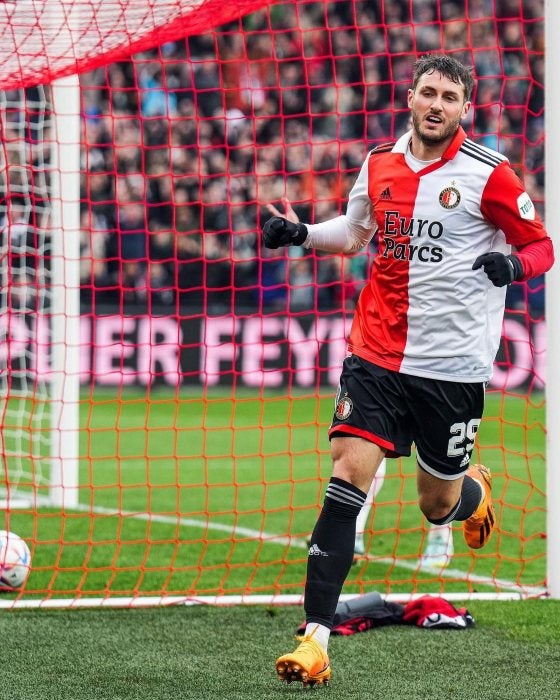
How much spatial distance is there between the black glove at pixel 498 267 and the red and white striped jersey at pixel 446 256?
1.00 feet

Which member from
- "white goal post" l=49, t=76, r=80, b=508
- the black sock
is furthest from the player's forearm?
"white goal post" l=49, t=76, r=80, b=508

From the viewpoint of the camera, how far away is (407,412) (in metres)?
4.45

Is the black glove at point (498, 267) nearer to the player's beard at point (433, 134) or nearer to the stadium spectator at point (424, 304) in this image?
the stadium spectator at point (424, 304)

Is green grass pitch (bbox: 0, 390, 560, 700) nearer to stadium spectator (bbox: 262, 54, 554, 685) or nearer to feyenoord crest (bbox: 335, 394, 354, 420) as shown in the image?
stadium spectator (bbox: 262, 54, 554, 685)

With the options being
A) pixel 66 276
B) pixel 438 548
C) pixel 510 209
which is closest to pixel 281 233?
pixel 510 209

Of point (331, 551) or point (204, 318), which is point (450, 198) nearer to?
point (331, 551)

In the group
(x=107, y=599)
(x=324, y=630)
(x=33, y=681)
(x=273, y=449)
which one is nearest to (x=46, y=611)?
(x=107, y=599)

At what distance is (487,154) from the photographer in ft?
14.4

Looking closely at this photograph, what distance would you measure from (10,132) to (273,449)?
372cm

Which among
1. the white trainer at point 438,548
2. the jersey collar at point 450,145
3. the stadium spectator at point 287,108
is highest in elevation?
the stadium spectator at point 287,108

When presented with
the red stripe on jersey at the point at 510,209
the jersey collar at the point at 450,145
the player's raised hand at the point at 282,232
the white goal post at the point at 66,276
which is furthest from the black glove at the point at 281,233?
the white goal post at the point at 66,276

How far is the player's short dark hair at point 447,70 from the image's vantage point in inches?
170

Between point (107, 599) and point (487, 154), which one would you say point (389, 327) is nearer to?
point (487, 154)

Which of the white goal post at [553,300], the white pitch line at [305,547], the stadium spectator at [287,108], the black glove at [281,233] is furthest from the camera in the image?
the stadium spectator at [287,108]
